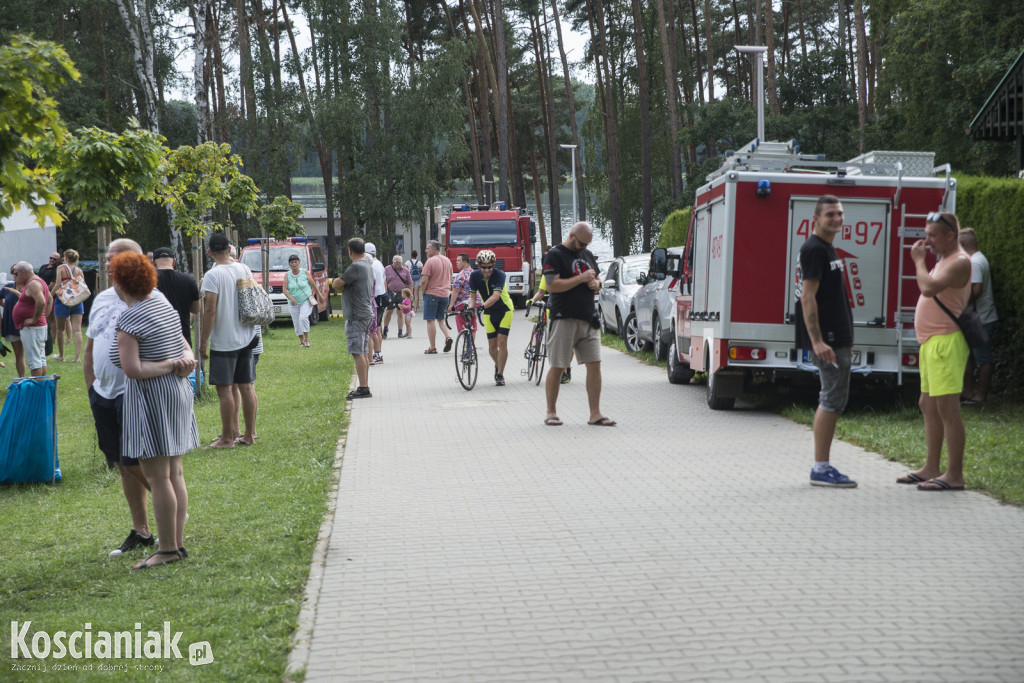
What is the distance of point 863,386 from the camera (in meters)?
11.7

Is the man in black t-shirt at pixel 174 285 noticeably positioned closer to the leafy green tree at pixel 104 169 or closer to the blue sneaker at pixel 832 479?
the leafy green tree at pixel 104 169

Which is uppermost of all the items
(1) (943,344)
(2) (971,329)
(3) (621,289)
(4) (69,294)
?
(2) (971,329)

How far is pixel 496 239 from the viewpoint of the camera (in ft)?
110

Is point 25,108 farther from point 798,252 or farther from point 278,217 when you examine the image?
point 278,217

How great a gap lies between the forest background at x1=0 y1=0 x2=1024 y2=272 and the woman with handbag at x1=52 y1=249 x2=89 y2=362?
10.2 meters

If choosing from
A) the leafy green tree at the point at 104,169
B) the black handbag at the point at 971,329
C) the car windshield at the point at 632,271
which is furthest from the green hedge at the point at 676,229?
the black handbag at the point at 971,329

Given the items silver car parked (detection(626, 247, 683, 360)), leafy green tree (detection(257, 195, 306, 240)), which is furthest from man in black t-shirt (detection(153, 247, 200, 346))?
leafy green tree (detection(257, 195, 306, 240))

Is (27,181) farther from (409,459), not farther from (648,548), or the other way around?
(409,459)

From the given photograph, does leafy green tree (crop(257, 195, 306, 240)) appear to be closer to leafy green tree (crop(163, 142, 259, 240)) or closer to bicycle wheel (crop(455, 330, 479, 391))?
leafy green tree (crop(163, 142, 259, 240))

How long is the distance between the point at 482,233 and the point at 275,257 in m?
6.27

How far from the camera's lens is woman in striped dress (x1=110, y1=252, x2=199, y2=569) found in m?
5.82

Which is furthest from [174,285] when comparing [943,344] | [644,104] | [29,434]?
[644,104]

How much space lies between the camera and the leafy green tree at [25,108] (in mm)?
4797

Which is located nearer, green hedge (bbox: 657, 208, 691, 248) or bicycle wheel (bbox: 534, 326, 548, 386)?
bicycle wheel (bbox: 534, 326, 548, 386)
